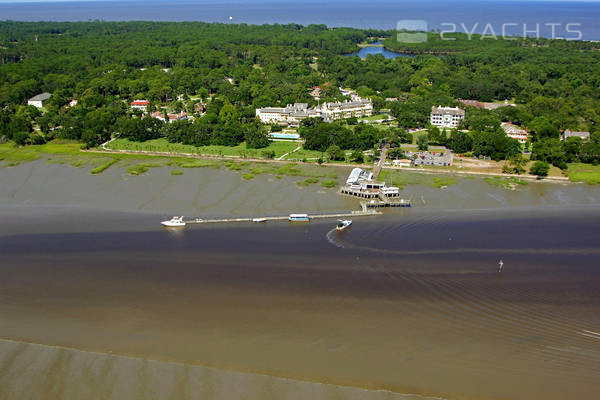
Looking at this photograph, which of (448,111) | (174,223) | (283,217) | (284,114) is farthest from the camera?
(284,114)

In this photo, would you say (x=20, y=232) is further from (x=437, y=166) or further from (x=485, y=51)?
→ (x=485, y=51)

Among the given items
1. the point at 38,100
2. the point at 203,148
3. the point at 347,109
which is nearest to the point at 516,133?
the point at 347,109

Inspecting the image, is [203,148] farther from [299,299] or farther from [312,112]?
[299,299]

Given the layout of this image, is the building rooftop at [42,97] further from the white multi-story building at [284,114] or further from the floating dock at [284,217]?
the floating dock at [284,217]

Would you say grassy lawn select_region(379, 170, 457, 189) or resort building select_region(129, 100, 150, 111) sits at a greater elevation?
resort building select_region(129, 100, 150, 111)

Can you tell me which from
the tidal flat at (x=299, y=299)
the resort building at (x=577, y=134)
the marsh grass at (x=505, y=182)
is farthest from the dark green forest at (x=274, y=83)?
the tidal flat at (x=299, y=299)

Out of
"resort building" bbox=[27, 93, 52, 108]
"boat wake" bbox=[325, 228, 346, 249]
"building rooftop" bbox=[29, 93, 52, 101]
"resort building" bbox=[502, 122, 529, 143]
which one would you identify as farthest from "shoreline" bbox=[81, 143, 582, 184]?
"building rooftop" bbox=[29, 93, 52, 101]

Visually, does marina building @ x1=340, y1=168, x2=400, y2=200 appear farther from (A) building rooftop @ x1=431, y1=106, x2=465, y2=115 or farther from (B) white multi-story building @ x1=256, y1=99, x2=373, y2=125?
(A) building rooftop @ x1=431, y1=106, x2=465, y2=115
